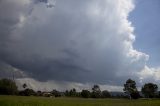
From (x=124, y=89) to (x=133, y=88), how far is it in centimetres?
575

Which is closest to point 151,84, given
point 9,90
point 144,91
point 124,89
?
point 144,91

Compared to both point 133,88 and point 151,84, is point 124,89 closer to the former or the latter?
point 133,88

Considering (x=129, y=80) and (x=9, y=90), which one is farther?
(x=9, y=90)

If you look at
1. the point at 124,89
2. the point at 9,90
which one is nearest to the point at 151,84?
the point at 124,89

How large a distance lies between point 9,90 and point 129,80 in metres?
79.9

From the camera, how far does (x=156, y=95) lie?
609 ft

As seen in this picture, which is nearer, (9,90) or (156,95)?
(156,95)

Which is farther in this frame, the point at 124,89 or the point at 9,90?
the point at 9,90

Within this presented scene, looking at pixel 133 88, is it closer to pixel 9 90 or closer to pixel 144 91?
pixel 144 91

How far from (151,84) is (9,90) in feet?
307

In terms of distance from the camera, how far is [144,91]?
191 meters

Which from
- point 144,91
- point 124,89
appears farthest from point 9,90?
point 144,91

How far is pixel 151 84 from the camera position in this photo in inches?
7495

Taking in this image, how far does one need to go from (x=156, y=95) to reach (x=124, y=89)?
20.4m
